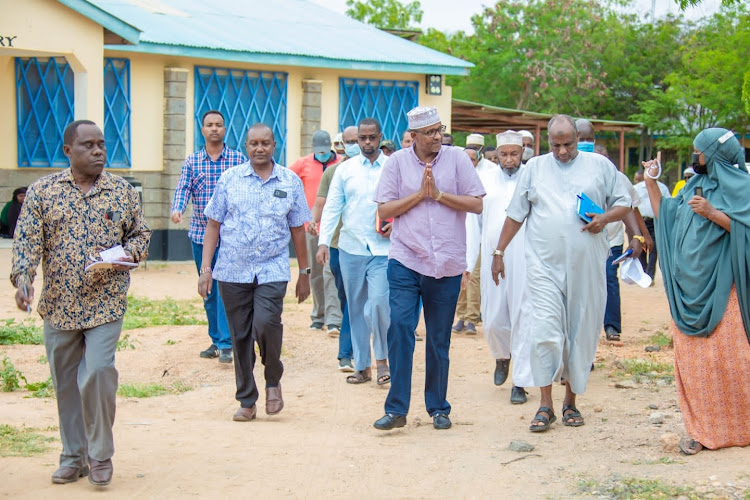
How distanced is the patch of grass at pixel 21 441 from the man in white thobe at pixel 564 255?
118 inches

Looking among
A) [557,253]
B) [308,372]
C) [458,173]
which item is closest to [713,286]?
[557,253]

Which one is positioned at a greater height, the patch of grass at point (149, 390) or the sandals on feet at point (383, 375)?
the sandals on feet at point (383, 375)

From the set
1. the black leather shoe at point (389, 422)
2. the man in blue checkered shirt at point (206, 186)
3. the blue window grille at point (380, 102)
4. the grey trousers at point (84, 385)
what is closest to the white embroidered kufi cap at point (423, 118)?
the black leather shoe at point (389, 422)

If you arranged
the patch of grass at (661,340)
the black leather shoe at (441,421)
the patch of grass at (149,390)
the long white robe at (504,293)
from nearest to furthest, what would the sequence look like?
the black leather shoe at (441,421) → the long white robe at (504,293) → the patch of grass at (149,390) → the patch of grass at (661,340)

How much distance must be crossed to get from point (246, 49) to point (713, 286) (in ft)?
41.4

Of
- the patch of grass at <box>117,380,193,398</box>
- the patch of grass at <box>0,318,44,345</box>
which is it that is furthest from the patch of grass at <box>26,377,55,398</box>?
the patch of grass at <box>0,318,44,345</box>

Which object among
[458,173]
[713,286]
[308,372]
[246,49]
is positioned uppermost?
[246,49]

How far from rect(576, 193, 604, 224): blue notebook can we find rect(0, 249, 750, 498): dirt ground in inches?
53.8

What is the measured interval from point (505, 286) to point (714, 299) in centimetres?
226

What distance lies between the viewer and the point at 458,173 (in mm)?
6875

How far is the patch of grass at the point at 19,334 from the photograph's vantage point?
32.3 feet

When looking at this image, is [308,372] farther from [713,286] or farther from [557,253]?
[713,286]

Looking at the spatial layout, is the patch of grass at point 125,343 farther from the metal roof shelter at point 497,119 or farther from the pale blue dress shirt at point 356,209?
the metal roof shelter at point 497,119

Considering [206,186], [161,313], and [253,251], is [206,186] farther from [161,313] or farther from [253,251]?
[161,313]
